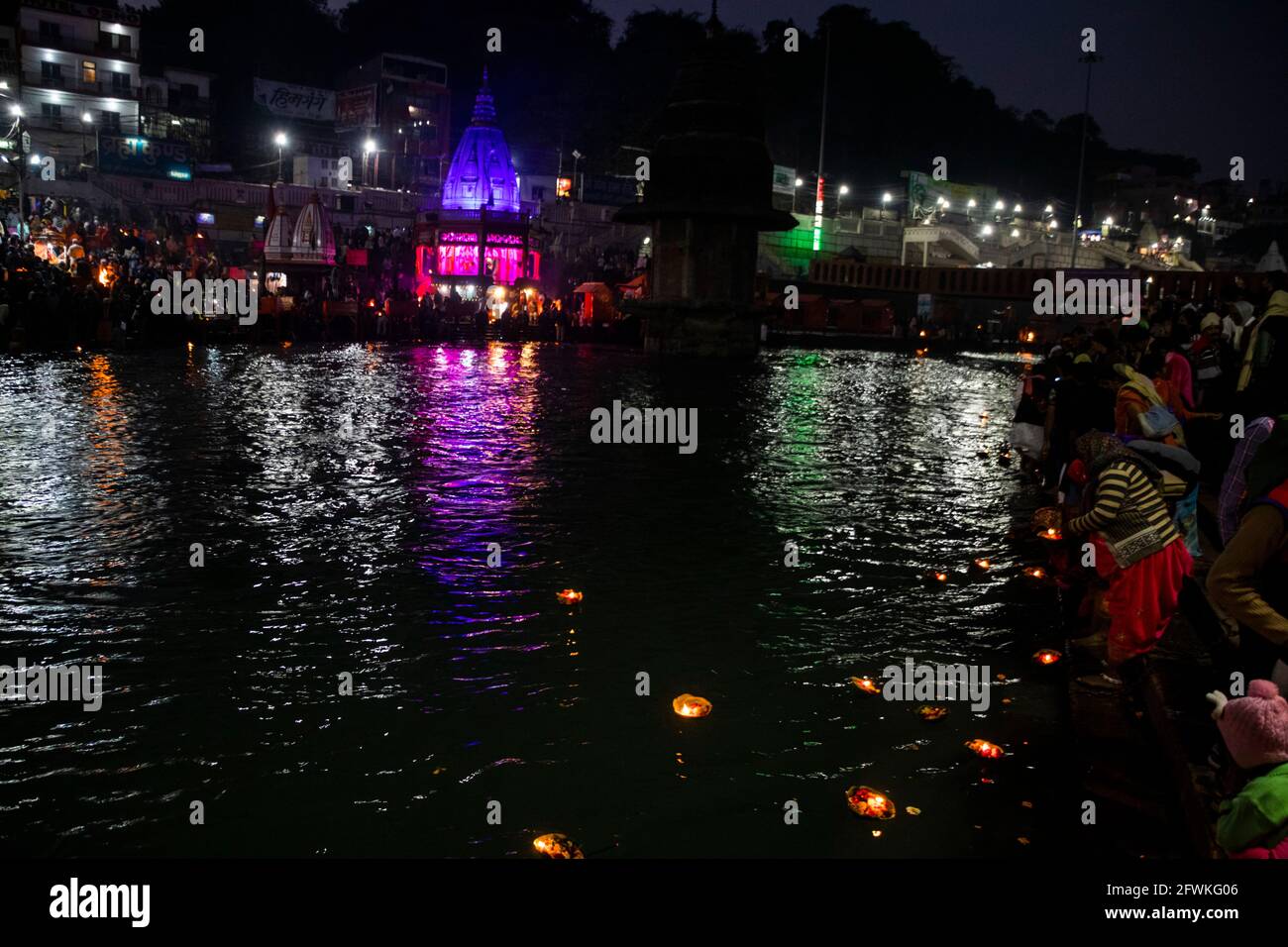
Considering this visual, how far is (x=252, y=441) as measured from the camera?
13.5 meters

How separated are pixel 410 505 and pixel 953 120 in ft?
330

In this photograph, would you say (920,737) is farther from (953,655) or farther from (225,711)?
(225,711)

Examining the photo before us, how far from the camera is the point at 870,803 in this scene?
461cm

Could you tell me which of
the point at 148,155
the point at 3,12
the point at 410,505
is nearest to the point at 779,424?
the point at 410,505

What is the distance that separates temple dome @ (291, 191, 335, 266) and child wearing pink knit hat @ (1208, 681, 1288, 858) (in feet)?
124

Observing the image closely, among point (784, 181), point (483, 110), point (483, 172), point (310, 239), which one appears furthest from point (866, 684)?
point (784, 181)

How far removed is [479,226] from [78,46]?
34.0 metres

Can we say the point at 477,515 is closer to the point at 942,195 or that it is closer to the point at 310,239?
the point at 310,239

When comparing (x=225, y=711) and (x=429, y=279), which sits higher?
(x=429, y=279)

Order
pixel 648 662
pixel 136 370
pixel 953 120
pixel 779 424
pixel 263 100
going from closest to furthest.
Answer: pixel 648 662, pixel 779 424, pixel 136 370, pixel 263 100, pixel 953 120

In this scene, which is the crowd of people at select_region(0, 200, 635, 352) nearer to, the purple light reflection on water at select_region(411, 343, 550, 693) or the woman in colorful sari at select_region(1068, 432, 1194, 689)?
the purple light reflection on water at select_region(411, 343, 550, 693)

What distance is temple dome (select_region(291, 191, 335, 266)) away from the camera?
3728 cm

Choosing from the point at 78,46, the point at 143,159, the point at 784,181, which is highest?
the point at 78,46

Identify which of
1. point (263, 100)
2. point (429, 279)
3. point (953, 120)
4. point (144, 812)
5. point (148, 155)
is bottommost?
point (144, 812)
